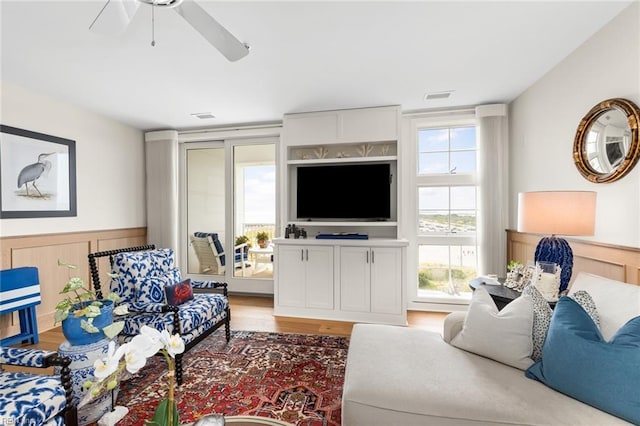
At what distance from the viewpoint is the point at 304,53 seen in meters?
2.23

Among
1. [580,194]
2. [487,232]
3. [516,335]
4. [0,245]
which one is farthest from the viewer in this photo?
[487,232]

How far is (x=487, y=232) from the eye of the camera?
3266 mm

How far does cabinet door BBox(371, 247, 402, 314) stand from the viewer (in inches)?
127

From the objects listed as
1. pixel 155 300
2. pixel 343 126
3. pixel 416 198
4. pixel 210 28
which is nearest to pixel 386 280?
pixel 416 198

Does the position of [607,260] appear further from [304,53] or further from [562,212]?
[304,53]

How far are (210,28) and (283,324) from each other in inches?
112

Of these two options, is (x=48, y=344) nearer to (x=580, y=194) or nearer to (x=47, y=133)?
(x=47, y=133)

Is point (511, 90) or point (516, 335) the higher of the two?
point (511, 90)

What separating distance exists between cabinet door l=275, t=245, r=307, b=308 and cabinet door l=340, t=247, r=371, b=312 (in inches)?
19.4

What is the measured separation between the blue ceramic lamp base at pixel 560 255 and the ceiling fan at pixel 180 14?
2459mm

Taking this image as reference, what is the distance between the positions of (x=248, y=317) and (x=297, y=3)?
3.16 metres

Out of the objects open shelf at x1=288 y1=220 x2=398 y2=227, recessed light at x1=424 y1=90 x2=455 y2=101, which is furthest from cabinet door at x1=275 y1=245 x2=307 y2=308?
recessed light at x1=424 y1=90 x2=455 y2=101

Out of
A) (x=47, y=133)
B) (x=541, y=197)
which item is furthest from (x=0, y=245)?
(x=541, y=197)

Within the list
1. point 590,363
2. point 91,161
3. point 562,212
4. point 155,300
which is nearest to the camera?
point 590,363
